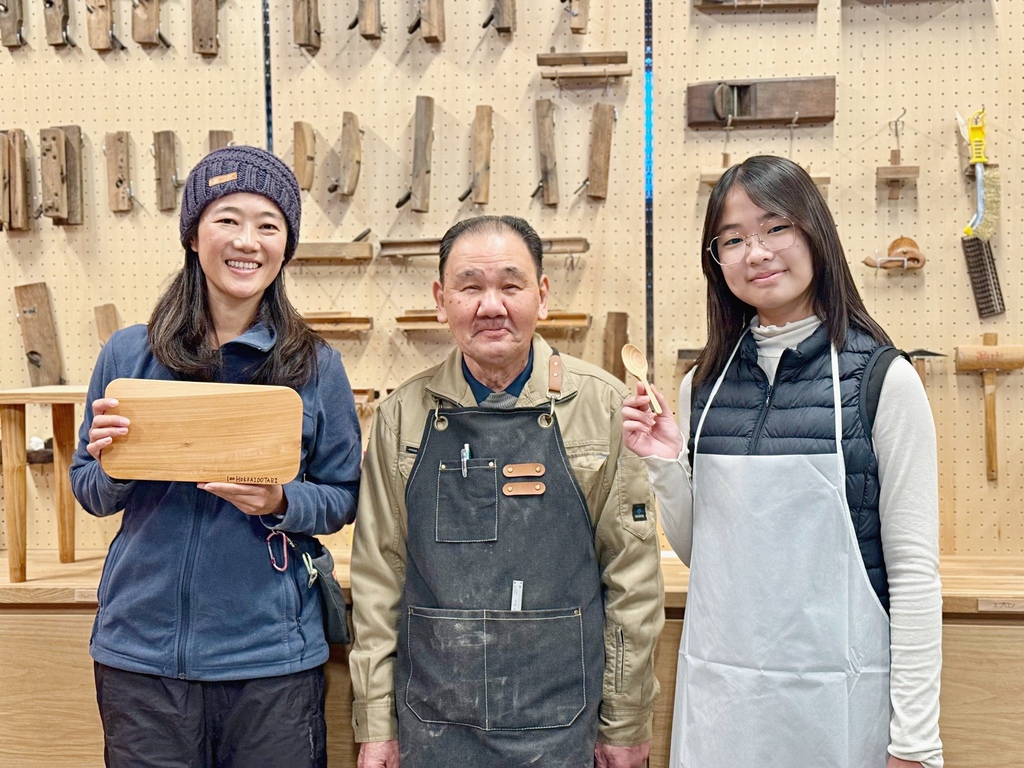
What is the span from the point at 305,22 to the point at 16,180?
128 cm

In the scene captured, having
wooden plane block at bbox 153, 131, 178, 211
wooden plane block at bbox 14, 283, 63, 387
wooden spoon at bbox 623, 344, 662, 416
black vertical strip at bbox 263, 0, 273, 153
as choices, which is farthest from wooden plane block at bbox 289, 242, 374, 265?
wooden spoon at bbox 623, 344, 662, 416

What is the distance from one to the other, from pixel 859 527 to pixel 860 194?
6.34 ft

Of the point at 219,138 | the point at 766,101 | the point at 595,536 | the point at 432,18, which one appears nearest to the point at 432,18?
the point at 432,18

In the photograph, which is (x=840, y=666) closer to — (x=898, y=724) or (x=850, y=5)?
(x=898, y=724)

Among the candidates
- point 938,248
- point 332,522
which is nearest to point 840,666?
point 332,522

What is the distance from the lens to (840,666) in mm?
1651

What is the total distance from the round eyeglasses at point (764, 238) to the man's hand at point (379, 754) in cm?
125

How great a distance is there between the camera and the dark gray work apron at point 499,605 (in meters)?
1.87

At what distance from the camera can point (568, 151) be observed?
3.35 metres

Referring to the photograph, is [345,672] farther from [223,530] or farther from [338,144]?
[338,144]

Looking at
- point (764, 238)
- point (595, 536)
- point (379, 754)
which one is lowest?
point (379, 754)

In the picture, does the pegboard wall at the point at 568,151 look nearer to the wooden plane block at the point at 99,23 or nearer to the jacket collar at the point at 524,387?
the wooden plane block at the point at 99,23

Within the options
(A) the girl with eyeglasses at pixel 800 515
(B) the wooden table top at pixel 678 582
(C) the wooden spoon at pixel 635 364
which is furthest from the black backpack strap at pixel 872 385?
(B) the wooden table top at pixel 678 582

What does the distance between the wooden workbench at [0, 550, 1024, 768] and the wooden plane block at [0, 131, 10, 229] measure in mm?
1464
